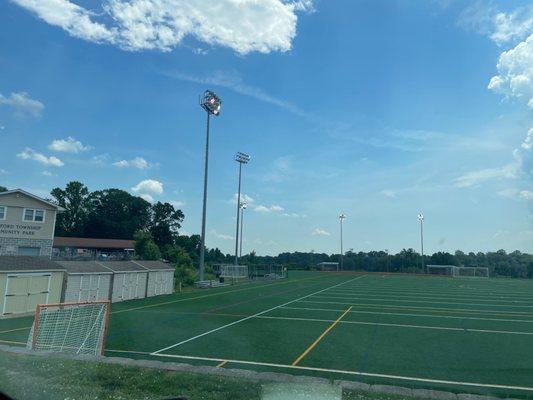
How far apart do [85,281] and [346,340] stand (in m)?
15.5

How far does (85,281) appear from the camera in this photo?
22984 mm

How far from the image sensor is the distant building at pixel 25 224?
101 ft

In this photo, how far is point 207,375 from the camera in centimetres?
691

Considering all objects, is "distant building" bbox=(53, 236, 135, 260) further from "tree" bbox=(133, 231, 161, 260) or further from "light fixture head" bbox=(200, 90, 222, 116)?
"light fixture head" bbox=(200, 90, 222, 116)

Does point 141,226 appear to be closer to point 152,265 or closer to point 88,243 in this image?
point 88,243

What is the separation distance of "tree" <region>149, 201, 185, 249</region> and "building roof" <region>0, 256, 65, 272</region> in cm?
7486

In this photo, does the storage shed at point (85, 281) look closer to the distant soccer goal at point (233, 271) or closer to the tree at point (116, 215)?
the distant soccer goal at point (233, 271)

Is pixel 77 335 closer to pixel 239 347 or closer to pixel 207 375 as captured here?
pixel 239 347

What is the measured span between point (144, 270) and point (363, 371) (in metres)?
21.4

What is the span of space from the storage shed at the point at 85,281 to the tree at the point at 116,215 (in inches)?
2682

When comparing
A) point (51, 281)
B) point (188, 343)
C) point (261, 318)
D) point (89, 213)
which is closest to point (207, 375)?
point (188, 343)

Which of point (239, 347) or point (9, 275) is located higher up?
point (9, 275)

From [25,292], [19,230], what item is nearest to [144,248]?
[19,230]

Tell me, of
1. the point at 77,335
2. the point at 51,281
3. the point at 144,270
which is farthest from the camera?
the point at 144,270
